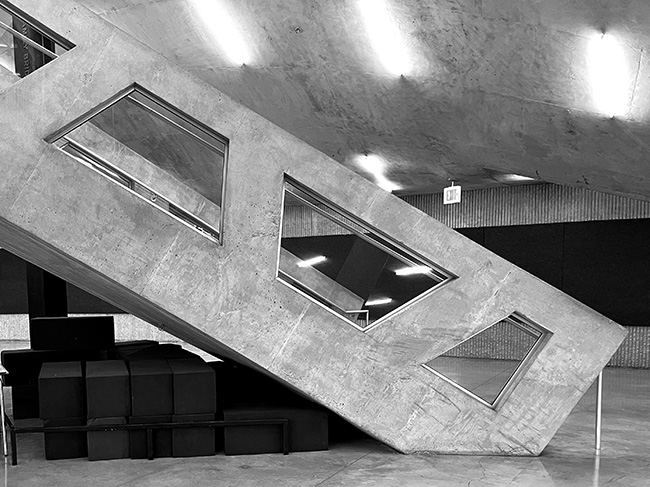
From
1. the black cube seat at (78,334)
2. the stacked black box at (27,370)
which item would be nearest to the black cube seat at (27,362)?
the stacked black box at (27,370)

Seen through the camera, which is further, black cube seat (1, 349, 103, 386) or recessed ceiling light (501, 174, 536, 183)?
recessed ceiling light (501, 174, 536, 183)

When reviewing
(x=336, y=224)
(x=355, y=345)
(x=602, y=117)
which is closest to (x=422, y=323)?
(x=355, y=345)

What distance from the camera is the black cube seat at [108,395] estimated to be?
6641 millimetres

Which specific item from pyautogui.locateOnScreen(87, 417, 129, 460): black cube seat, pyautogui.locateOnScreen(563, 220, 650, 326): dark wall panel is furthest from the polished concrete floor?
pyautogui.locateOnScreen(563, 220, 650, 326): dark wall panel

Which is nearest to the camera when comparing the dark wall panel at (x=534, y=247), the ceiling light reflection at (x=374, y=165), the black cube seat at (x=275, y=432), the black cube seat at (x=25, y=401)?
the black cube seat at (x=275, y=432)

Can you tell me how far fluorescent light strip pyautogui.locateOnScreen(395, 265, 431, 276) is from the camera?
686 cm

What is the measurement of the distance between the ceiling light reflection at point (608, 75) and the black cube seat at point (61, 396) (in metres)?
7.77

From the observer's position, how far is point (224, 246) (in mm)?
6449

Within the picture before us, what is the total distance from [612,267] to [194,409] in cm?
1184

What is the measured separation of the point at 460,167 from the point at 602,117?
13.4 feet

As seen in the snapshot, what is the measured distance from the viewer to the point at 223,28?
42.7 feet

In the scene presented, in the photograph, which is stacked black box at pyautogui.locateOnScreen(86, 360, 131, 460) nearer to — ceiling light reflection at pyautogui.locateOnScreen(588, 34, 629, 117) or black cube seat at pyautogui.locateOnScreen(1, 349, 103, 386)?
black cube seat at pyautogui.locateOnScreen(1, 349, 103, 386)

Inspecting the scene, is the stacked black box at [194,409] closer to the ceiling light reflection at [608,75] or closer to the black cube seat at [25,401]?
the black cube seat at [25,401]

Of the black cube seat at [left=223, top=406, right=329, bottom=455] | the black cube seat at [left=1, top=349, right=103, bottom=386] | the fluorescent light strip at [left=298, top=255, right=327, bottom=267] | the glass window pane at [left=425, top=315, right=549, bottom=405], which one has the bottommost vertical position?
the glass window pane at [left=425, top=315, right=549, bottom=405]
